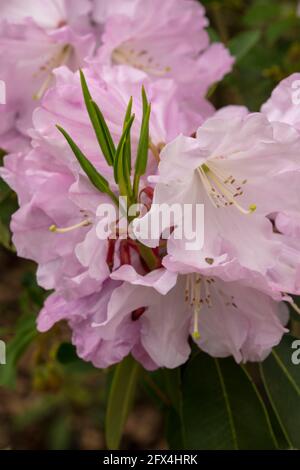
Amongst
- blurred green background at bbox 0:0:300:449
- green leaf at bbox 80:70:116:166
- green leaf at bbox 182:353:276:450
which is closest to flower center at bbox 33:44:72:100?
blurred green background at bbox 0:0:300:449

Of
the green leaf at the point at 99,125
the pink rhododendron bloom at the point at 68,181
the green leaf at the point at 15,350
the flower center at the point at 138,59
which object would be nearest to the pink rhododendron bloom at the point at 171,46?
the flower center at the point at 138,59

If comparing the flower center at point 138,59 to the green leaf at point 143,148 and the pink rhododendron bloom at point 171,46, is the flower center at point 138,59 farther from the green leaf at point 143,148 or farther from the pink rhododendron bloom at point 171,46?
the green leaf at point 143,148

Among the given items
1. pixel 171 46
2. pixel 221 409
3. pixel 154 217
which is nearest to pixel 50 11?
pixel 171 46

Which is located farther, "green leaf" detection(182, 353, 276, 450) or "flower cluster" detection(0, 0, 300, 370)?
"green leaf" detection(182, 353, 276, 450)

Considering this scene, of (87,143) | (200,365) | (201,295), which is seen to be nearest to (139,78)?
(87,143)

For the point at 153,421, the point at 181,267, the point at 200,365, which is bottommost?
the point at 153,421

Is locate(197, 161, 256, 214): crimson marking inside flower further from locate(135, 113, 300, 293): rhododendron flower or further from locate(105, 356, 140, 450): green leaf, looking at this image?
locate(105, 356, 140, 450): green leaf
